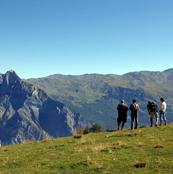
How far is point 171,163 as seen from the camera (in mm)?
22844

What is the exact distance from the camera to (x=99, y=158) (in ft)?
85.4

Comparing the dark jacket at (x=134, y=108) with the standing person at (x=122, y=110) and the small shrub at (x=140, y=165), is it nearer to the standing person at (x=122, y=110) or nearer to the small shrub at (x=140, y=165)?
the standing person at (x=122, y=110)

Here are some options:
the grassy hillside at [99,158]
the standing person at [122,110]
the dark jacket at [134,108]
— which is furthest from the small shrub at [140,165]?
the dark jacket at [134,108]

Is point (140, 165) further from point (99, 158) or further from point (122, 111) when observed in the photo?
point (122, 111)

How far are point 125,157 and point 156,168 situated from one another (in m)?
3.96

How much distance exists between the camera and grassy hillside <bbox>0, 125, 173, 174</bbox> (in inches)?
907

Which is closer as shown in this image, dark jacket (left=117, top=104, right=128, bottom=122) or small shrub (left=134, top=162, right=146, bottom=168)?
small shrub (left=134, top=162, right=146, bottom=168)

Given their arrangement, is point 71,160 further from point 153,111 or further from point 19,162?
point 153,111

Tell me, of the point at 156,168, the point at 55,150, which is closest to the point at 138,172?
the point at 156,168

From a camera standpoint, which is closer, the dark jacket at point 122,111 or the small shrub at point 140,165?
the small shrub at point 140,165

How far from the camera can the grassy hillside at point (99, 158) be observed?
23.0 metres

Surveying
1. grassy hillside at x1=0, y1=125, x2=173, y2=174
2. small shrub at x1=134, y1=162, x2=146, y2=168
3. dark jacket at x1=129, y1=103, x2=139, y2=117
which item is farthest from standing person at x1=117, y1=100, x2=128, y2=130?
small shrub at x1=134, y1=162, x2=146, y2=168

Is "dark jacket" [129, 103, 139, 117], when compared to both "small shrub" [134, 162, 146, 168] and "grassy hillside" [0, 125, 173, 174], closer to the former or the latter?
"grassy hillside" [0, 125, 173, 174]

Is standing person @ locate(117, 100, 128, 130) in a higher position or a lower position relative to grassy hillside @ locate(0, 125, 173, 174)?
higher
